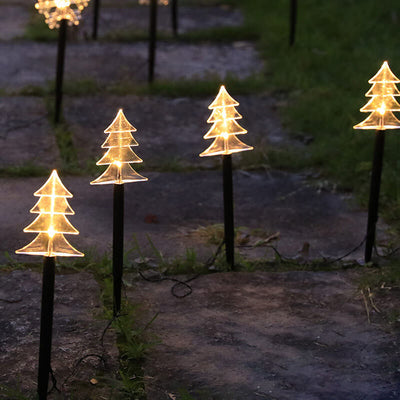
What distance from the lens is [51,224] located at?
9.27 feet

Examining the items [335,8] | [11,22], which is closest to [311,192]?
[335,8]

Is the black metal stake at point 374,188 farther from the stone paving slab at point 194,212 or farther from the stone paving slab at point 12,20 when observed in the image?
the stone paving slab at point 12,20

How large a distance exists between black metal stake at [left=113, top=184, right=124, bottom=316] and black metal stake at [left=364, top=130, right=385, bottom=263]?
4.47ft

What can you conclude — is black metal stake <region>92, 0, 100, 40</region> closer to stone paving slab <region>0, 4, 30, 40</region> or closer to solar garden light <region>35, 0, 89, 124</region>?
stone paving slab <region>0, 4, 30, 40</region>

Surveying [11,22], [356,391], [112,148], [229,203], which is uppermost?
[11,22]

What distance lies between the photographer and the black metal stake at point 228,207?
3.92 meters

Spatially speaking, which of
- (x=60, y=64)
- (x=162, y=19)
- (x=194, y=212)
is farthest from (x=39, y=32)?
(x=194, y=212)

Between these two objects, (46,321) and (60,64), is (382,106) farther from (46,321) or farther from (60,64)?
(60,64)

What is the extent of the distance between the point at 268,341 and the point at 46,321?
3.28ft

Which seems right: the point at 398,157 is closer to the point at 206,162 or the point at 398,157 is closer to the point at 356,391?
the point at 206,162

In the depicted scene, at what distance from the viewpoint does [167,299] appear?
3764mm

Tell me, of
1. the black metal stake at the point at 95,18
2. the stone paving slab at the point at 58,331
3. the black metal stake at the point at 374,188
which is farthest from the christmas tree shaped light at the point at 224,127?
the black metal stake at the point at 95,18

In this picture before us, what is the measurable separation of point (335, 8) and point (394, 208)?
424 cm

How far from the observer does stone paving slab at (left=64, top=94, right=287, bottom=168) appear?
18.5 feet
